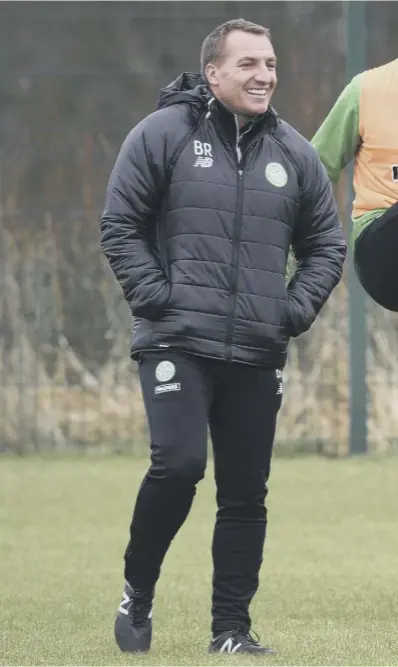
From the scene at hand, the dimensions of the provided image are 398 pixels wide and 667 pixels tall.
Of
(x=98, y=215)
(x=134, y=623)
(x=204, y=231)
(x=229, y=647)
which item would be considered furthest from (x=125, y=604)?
(x=98, y=215)

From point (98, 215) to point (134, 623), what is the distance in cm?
648

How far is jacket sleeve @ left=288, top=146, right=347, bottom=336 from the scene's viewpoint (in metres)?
5.12

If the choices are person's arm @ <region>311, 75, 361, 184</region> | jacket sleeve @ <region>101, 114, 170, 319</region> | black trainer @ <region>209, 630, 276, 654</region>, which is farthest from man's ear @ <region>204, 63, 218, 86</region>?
black trainer @ <region>209, 630, 276, 654</region>

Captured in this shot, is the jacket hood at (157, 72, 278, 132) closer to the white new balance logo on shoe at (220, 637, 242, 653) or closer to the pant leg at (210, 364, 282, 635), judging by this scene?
the pant leg at (210, 364, 282, 635)

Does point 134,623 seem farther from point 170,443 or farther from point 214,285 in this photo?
point 214,285

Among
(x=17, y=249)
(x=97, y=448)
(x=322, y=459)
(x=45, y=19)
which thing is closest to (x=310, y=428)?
(x=322, y=459)

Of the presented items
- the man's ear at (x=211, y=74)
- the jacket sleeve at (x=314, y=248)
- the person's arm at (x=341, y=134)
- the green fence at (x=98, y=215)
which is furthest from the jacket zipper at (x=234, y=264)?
the green fence at (x=98, y=215)

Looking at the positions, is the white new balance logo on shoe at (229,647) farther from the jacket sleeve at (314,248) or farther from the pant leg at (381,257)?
the pant leg at (381,257)

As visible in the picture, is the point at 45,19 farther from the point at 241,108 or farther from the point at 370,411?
the point at 241,108

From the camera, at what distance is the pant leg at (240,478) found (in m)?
5.07

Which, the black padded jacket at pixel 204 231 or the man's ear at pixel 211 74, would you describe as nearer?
the black padded jacket at pixel 204 231

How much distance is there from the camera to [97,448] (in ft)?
37.8

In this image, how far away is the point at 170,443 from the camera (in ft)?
16.1

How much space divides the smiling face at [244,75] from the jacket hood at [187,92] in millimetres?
43
